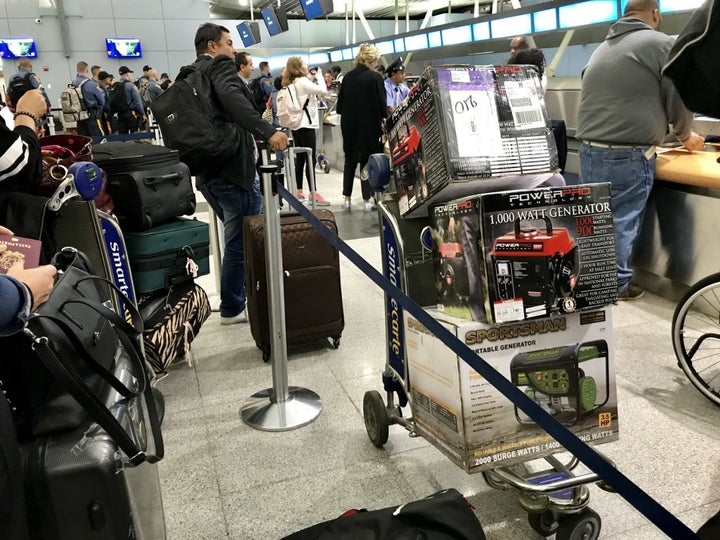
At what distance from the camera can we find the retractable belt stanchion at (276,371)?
8.35 feet

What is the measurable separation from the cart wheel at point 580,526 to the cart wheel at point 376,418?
77cm

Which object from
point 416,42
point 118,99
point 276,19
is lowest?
point 118,99

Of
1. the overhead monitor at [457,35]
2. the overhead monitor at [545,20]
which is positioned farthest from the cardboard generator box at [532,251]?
the overhead monitor at [457,35]

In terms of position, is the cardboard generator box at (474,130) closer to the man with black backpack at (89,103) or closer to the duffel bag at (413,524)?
the duffel bag at (413,524)

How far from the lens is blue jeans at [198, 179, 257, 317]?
3488mm

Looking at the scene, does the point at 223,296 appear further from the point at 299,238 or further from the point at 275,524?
the point at 275,524

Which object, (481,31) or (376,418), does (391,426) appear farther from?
(481,31)

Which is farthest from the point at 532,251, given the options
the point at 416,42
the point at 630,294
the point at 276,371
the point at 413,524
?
the point at 416,42

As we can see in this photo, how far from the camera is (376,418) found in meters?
2.39

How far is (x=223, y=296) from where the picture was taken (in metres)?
3.87

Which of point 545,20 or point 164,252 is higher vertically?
point 545,20

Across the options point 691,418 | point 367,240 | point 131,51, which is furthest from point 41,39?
point 691,418

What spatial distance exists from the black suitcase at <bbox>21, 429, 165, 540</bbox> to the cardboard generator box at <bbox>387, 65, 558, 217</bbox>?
3.70 ft

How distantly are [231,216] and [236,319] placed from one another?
0.73 meters
